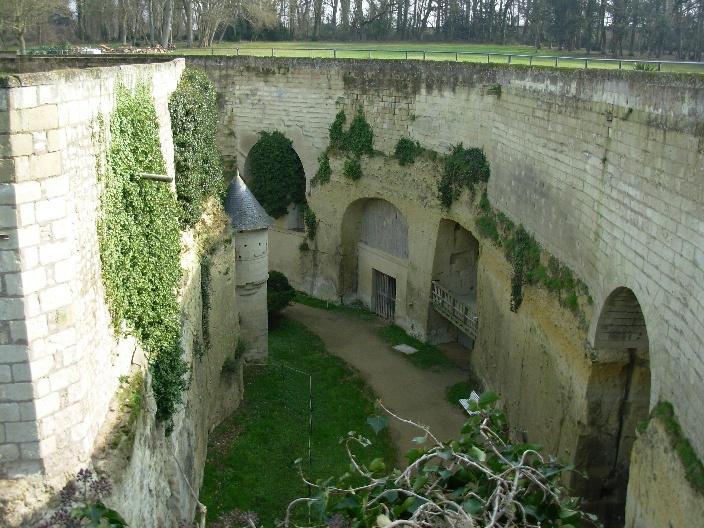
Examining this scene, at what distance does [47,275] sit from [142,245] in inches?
107

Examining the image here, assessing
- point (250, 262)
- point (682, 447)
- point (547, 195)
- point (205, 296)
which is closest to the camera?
point (682, 447)

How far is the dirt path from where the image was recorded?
1659 centimetres

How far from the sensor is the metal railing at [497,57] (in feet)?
39.6

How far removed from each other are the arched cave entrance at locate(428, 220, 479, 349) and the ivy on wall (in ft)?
33.2

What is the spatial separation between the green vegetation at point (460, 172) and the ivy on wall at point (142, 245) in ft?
29.4

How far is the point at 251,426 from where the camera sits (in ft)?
51.8

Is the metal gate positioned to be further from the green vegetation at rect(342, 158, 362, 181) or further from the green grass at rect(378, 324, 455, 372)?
the green vegetation at rect(342, 158, 362, 181)

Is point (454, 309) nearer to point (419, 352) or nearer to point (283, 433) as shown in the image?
point (419, 352)

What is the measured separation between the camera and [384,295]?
23234 millimetres

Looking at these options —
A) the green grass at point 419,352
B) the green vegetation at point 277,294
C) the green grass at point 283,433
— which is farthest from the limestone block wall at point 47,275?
the green vegetation at point 277,294

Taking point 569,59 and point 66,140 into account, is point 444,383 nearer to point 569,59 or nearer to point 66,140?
point 569,59

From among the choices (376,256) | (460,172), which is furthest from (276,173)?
(460,172)

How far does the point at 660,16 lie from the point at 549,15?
31.7ft

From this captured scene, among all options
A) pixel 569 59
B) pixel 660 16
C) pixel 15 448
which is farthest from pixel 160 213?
pixel 660 16
